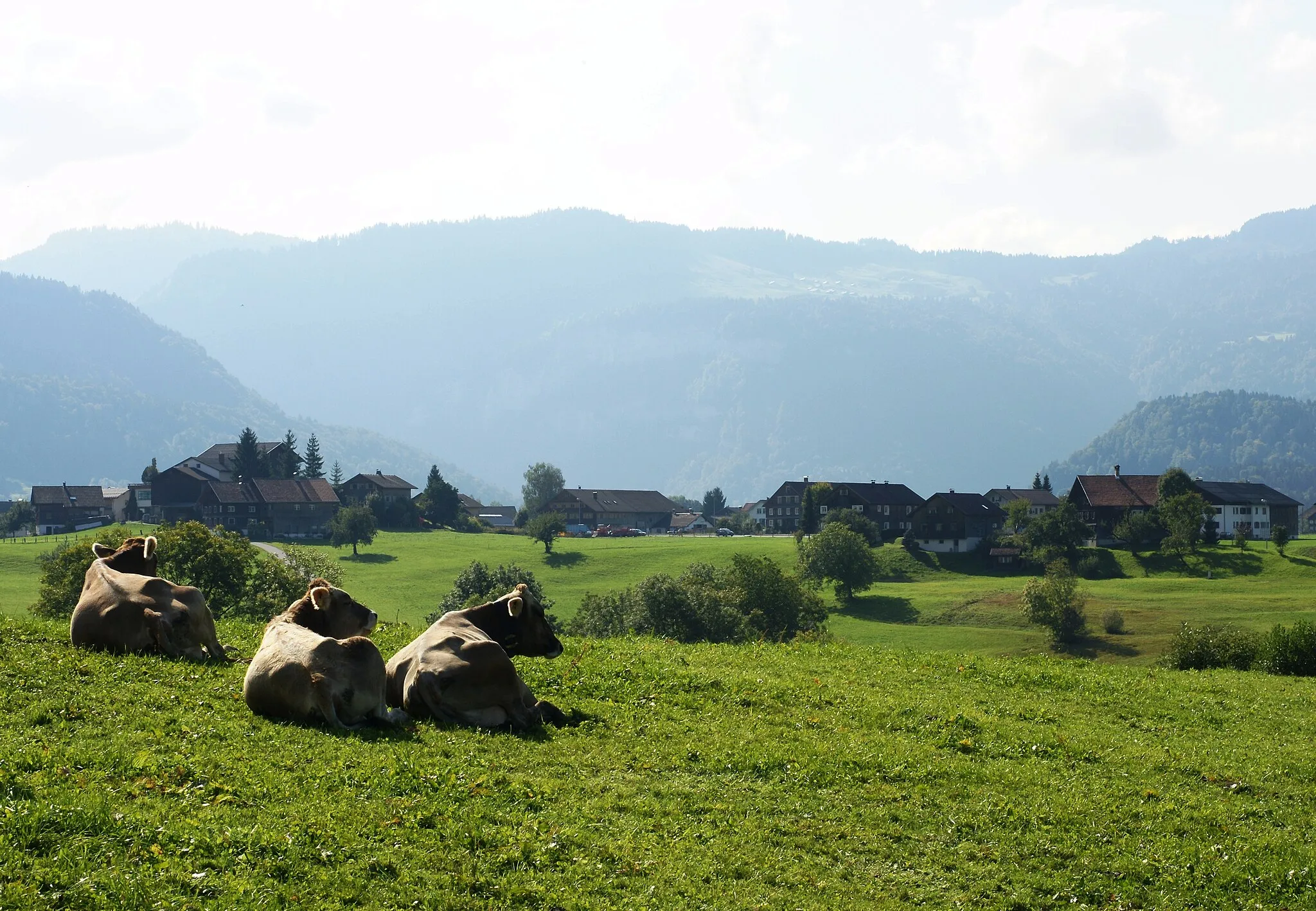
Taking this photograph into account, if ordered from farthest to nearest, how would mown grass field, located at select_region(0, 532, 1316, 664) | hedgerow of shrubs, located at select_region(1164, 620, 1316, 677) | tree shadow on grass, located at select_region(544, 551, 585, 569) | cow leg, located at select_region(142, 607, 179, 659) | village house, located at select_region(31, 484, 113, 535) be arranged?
village house, located at select_region(31, 484, 113, 535) → tree shadow on grass, located at select_region(544, 551, 585, 569) → mown grass field, located at select_region(0, 532, 1316, 664) → hedgerow of shrubs, located at select_region(1164, 620, 1316, 677) → cow leg, located at select_region(142, 607, 179, 659)

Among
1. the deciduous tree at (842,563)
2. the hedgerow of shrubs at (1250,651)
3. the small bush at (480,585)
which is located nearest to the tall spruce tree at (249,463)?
the small bush at (480,585)

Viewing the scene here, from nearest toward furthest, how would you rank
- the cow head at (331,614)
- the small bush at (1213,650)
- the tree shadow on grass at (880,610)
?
the cow head at (331,614)
the small bush at (1213,650)
the tree shadow on grass at (880,610)

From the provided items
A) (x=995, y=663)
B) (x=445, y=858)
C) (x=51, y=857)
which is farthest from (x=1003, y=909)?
(x=995, y=663)

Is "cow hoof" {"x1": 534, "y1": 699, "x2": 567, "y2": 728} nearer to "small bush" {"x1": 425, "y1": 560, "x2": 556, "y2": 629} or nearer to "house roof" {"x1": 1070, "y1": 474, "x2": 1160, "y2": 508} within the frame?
"small bush" {"x1": 425, "y1": 560, "x2": 556, "y2": 629}

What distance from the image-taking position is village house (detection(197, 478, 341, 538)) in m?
170

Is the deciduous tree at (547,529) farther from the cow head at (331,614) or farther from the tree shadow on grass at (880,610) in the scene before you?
the cow head at (331,614)

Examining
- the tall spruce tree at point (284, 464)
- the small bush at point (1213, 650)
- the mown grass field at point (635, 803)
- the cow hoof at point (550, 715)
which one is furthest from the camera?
the tall spruce tree at point (284, 464)

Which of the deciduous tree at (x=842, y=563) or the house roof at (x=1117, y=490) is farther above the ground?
the house roof at (x=1117, y=490)

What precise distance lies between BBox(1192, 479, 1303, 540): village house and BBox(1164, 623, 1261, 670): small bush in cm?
14281

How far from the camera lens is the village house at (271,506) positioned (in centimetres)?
16975

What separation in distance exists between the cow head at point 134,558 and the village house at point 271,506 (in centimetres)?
15355

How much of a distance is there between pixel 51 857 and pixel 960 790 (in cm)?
1018

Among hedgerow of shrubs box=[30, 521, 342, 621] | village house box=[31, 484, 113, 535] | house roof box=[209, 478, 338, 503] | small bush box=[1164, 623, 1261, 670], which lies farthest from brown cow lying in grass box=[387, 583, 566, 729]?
village house box=[31, 484, 113, 535]

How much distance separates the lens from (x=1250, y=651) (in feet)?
124
